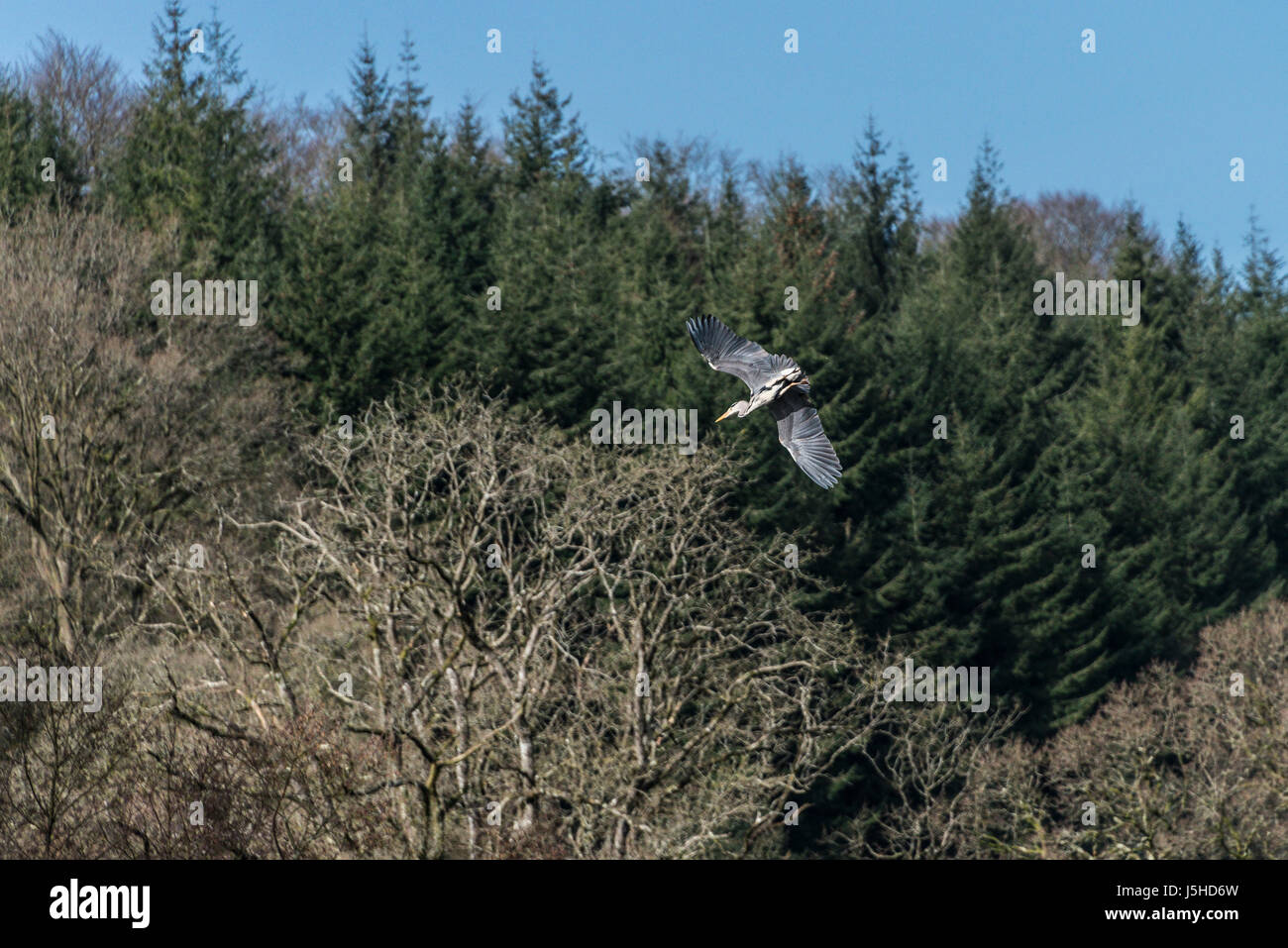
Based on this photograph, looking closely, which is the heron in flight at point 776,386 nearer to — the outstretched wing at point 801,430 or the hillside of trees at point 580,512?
the outstretched wing at point 801,430

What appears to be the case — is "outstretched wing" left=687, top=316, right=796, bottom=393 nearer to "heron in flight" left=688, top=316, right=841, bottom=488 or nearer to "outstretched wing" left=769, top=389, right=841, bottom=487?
"heron in flight" left=688, top=316, right=841, bottom=488

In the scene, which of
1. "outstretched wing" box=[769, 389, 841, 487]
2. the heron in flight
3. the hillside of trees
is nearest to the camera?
the heron in flight

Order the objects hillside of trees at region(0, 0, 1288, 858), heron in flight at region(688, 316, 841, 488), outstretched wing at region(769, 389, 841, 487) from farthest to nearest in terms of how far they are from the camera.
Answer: hillside of trees at region(0, 0, 1288, 858) < outstretched wing at region(769, 389, 841, 487) < heron in flight at region(688, 316, 841, 488)

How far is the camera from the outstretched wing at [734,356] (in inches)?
526

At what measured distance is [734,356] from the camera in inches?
531

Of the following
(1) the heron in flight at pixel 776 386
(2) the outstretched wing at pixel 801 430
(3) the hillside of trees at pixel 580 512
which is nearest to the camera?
(1) the heron in flight at pixel 776 386

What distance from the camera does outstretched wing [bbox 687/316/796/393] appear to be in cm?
1336

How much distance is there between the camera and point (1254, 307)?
202ft

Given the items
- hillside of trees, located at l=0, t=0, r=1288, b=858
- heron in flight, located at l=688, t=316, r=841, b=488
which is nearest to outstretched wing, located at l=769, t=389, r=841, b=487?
heron in flight, located at l=688, t=316, r=841, b=488

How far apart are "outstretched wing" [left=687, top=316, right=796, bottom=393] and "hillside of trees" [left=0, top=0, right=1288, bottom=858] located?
8.82m

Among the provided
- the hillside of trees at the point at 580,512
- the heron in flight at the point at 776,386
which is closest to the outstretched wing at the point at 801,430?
the heron in flight at the point at 776,386

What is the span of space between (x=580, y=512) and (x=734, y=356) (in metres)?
15.1

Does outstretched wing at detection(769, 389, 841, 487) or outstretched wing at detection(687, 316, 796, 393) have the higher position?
outstretched wing at detection(687, 316, 796, 393)
